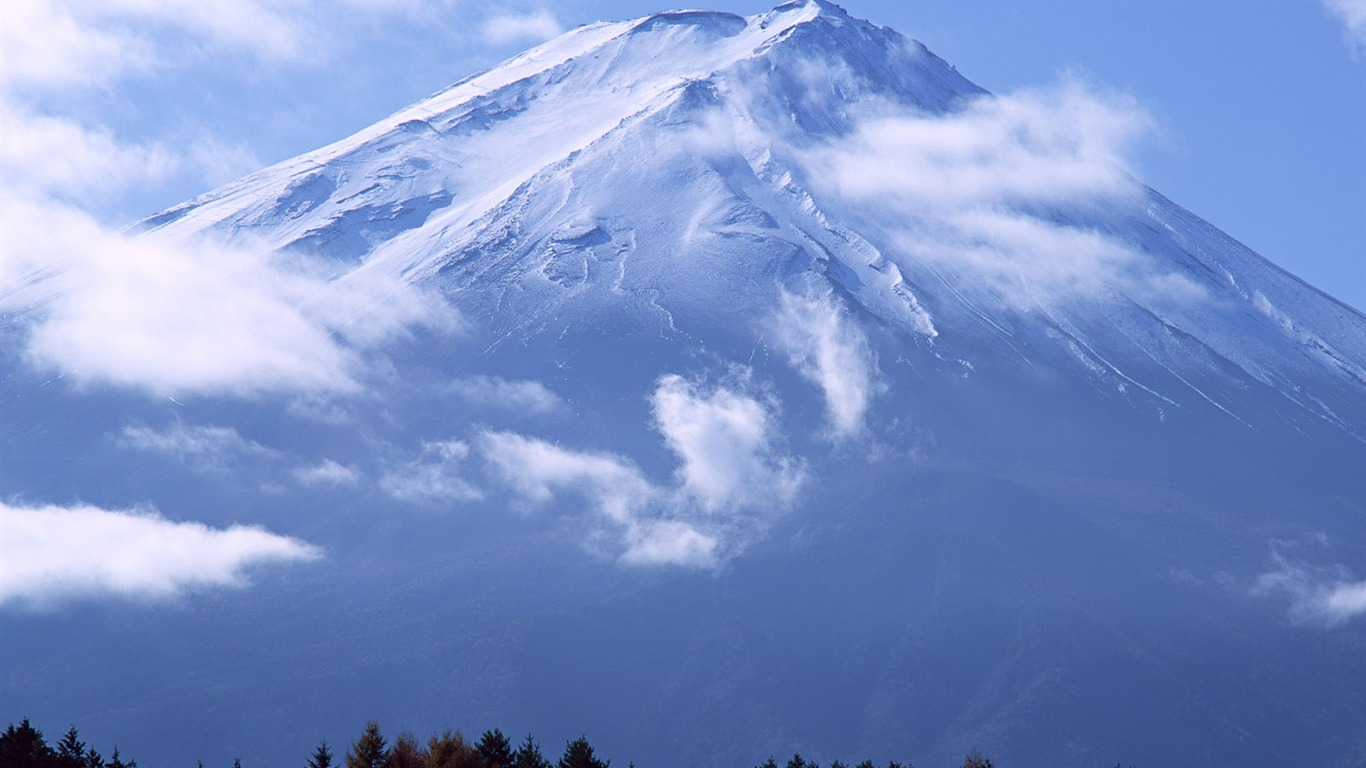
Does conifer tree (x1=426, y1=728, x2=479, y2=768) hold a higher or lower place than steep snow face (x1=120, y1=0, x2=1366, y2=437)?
lower

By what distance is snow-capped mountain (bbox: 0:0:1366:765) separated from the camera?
121875 mm

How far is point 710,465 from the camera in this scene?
14625 cm

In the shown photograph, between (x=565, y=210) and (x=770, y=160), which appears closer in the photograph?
(x=565, y=210)

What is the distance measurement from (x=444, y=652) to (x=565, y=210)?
61.3 metres

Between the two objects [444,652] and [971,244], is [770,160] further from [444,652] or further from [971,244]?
[444,652]

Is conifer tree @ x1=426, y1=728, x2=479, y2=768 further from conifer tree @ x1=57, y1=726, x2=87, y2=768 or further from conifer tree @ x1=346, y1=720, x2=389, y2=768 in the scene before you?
conifer tree @ x1=57, y1=726, x2=87, y2=768

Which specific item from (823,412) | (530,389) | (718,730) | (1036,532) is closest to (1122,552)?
(1036,532)

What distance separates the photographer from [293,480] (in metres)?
147

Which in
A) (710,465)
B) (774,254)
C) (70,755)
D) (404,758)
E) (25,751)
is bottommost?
(404,758)

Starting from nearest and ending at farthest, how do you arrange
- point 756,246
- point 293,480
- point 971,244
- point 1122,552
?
point 1122,552, point 293,480, point 756,246, point 971,244

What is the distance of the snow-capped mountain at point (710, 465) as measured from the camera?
400 feet

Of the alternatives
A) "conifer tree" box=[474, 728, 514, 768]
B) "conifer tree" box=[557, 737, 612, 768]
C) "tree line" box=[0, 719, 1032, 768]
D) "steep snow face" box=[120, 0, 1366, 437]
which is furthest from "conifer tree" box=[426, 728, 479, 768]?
"steep snow face" box=[120, 0, 1366, 437]

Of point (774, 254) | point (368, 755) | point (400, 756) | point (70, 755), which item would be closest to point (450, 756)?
point (400, 756)

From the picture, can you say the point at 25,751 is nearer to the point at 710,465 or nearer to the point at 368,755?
the point at 368,755
